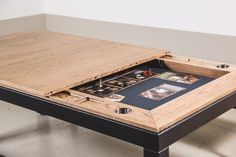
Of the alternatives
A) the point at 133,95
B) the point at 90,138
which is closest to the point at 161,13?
the point at 90,138

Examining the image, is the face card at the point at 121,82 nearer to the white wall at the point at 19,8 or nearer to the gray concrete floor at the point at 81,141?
the gray concrete floor at the point at 81,141

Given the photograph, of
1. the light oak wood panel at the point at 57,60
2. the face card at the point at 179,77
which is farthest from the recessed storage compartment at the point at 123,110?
the face card at the point at 179,77

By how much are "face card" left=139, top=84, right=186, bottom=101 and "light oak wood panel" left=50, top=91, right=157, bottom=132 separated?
0.20m

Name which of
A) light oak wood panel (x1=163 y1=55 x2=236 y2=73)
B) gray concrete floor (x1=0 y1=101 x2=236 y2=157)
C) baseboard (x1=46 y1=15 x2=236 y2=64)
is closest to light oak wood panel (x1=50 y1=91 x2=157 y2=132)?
light oak wood panel (x1=163 y1=55 x2=236 y2=73)

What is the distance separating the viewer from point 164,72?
211cm

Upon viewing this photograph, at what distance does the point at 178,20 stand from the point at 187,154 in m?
1.16

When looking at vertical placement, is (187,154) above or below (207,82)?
below

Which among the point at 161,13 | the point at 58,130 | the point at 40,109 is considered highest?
the point at 161,13

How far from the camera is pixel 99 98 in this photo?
166 centimetres

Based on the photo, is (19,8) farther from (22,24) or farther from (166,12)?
(166,12)

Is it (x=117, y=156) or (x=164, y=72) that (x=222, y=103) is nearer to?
(x=164, y=72)

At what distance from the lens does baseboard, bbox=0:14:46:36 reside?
3947 millimetres

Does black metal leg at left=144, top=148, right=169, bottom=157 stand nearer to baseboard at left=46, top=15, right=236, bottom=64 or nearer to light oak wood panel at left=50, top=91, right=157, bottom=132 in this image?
light oak wood panel at left=50, top=91, right=157, bottom=132

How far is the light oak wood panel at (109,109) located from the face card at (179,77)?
456mm
